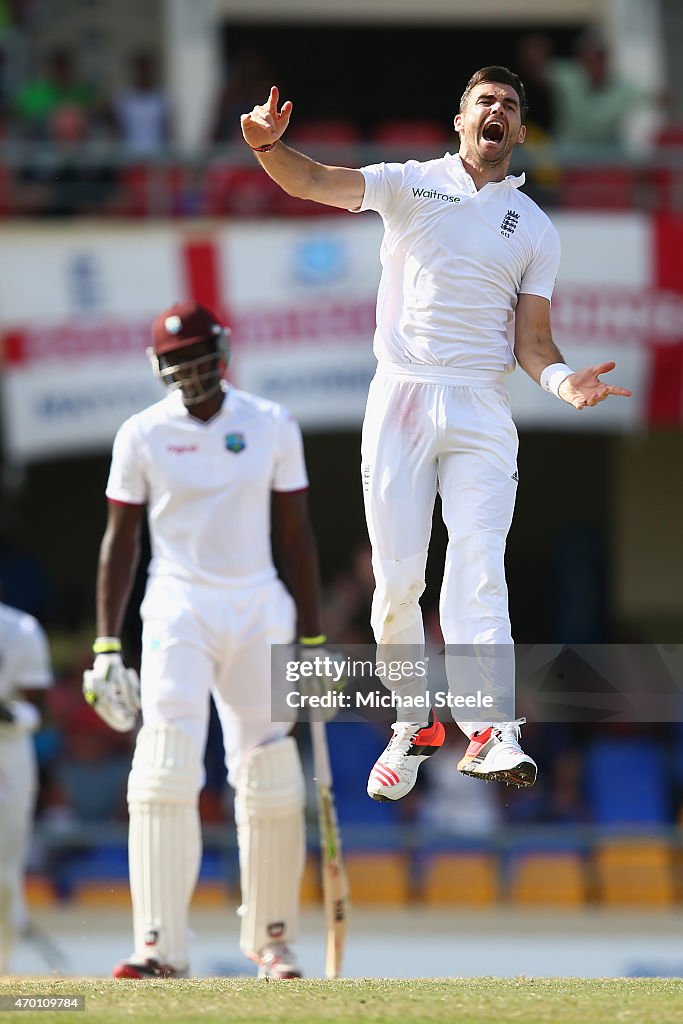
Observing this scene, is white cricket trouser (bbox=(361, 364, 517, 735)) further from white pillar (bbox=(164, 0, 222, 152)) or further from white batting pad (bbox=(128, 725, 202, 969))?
white pillar (bbox=(164, 0, 222, 152))

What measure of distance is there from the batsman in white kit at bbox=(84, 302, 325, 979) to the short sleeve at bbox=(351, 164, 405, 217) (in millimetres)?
1199

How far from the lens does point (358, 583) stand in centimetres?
1383

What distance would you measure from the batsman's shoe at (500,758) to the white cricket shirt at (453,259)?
3.83ft

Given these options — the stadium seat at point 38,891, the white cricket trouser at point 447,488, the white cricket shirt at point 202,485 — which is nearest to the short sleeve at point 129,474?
the white cricket shirt at point 202,485

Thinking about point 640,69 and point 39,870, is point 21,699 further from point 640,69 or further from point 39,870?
point 640,69

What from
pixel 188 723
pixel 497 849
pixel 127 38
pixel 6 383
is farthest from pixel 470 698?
pixel 127 38

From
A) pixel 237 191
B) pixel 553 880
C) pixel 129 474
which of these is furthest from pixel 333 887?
pixel 237 191

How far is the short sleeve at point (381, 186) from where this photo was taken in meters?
6.04

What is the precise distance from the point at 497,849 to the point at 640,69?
664 cm

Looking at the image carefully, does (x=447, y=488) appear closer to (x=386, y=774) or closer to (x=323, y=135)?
(x=386, y=774)

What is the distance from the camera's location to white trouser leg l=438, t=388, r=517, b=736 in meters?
5.95

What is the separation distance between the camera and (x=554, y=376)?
19.4ft

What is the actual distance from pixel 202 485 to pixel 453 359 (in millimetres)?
1342

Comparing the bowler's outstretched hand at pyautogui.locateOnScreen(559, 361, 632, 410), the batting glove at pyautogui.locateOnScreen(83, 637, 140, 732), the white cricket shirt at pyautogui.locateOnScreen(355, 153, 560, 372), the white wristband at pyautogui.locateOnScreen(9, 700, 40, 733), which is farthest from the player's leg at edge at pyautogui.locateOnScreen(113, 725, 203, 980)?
the white wristband at pyautogui.locateOnScreen(9, 700, 40, 733)
